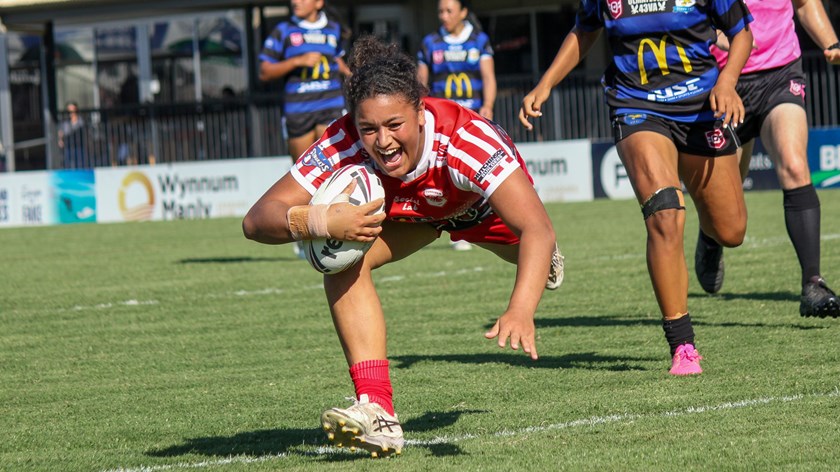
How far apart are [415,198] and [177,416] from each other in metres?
1.36

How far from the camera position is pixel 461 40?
1365cm

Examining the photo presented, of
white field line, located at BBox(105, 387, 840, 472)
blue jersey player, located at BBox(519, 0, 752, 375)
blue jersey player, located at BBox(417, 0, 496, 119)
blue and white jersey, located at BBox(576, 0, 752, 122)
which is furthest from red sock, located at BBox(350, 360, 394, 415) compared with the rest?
blue jersey player, located at BBox(417, 0, 496, 119)

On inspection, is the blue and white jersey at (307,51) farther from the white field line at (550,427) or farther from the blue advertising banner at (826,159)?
the blue advertising banner at (826,159)

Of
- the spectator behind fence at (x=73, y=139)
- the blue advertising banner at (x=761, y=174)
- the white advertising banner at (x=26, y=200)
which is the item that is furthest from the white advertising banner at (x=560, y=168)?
the spectator behind fence at (x=73, y=139)

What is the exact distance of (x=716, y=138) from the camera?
618cm

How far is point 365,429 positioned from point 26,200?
1850cm

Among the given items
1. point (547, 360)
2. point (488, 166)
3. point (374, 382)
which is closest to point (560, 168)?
point (547, 360)

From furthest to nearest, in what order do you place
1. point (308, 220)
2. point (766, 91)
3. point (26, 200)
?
point (26, 200) → point (766, 91) → point (308, 220)

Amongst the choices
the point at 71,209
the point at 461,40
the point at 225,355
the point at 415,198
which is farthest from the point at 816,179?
the point at 415,198

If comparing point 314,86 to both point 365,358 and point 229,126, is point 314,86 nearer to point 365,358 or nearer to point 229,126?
point 365,358

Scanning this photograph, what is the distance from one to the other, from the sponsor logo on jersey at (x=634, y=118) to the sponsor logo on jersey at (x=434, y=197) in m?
1.45

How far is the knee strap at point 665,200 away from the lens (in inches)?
233

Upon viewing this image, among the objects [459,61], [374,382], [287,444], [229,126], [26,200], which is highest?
[459,61]

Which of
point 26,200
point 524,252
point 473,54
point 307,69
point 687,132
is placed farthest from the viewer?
point 26,200
